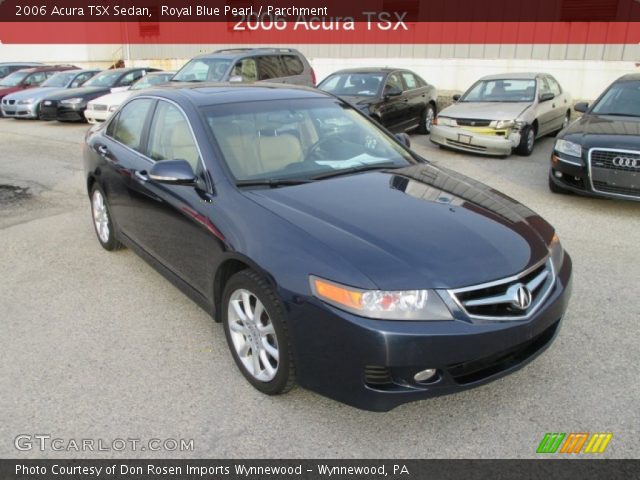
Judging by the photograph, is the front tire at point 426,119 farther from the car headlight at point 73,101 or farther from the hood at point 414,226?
the hood at point 414,226

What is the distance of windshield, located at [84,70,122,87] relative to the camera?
15.1 metres

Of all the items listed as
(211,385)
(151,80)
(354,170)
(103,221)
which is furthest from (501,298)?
(151,80)

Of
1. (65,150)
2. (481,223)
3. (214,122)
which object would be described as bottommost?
(65,150)

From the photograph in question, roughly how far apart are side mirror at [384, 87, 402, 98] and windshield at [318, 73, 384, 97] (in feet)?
0.59

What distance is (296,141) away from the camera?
3.65m

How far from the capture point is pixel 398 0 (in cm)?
1742

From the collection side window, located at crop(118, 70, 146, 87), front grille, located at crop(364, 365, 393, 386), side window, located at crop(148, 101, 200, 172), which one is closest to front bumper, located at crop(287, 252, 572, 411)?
front grille, located at crop(364, 365, 393, 386)

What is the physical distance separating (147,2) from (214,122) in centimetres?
2434

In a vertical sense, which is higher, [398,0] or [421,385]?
[398,0]

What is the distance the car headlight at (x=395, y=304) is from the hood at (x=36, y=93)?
15.3 metres

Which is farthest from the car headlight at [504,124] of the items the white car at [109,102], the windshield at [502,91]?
the white car at [109,102]

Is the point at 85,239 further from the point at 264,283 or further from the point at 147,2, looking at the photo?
the point at 147,2

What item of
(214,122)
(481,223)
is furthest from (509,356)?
(214,122)

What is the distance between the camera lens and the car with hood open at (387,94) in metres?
10.4
